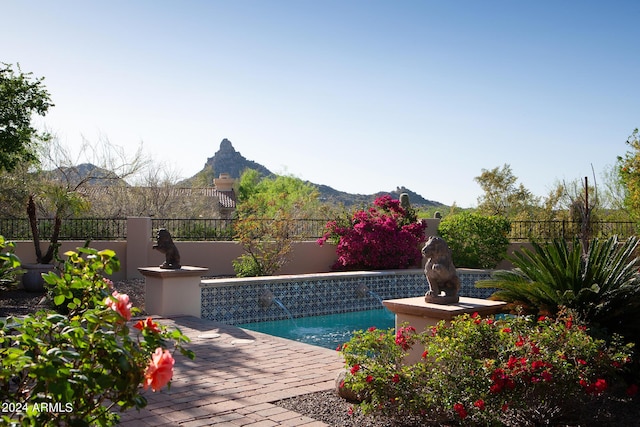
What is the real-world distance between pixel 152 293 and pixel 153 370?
8.13 metres

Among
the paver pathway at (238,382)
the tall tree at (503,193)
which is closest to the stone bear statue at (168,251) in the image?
the paver pathway at (238,382)

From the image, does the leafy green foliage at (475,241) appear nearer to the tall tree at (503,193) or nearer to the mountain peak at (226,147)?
the tall tree at (503,193)

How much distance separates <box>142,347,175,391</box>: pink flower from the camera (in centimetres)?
246

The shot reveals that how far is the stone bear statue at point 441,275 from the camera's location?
20.7 feet

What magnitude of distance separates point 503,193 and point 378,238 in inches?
853

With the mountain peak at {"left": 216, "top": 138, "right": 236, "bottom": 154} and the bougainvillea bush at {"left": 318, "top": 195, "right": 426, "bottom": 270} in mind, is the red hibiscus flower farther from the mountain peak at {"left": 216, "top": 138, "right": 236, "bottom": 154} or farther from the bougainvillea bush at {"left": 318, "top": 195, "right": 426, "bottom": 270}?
the mountain peak at {"left": 216, "top": 138, "right": 236, "bottom": 154}

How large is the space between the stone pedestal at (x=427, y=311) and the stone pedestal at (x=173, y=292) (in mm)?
4768

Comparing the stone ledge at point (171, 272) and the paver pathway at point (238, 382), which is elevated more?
the stone ledge at point (171, 272)

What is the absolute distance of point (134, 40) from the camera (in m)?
13.8

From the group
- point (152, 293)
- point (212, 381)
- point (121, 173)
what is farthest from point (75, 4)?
point (121, 173)

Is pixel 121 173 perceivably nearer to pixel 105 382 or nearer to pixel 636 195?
pixel 636 195

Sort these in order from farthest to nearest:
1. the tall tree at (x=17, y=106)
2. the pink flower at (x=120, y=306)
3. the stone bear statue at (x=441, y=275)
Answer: the tall tree at (x=17, y=106) → the stone bear statue at (x=441, y=275) → the pink flower at (x=120, y=306)

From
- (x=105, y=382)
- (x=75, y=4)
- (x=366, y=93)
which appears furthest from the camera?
(x=366, y=93)

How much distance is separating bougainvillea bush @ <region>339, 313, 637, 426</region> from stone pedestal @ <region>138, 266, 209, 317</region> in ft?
18.5
